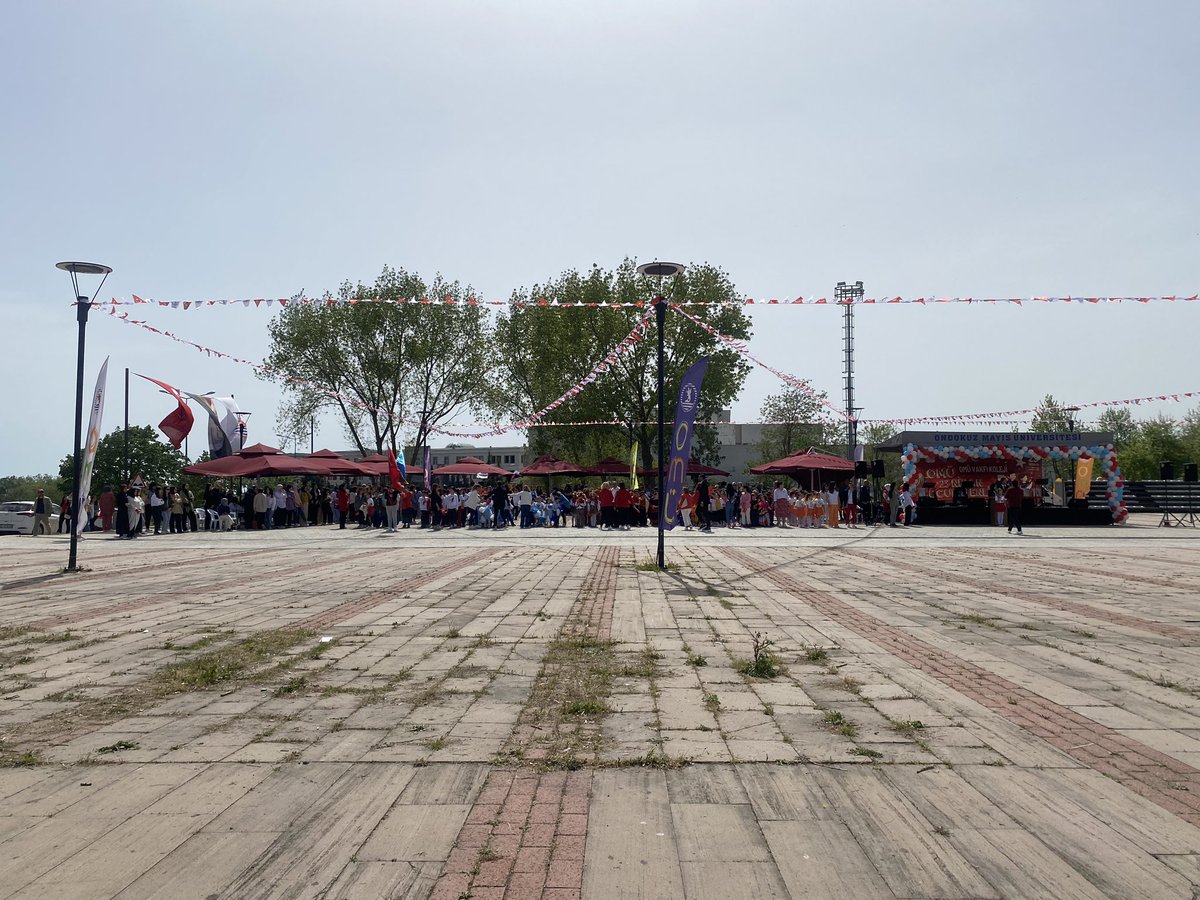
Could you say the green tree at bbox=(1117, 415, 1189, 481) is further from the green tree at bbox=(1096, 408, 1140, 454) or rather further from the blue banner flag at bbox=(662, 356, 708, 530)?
the blue banner flag at bbox=(662, 356, 708, 530)

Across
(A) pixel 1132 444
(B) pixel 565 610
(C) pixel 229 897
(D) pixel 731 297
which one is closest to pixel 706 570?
(B) pixel 565 610

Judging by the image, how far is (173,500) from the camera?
27891 mm

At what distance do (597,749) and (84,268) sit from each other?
11689 mm

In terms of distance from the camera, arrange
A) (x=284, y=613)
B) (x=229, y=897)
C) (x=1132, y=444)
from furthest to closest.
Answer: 1. (x=1132, y=444)
2. (x=284, y=613)
3. (x=229, y=897)

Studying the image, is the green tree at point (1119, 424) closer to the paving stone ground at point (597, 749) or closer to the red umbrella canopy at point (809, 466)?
the red umbrella canopy at point (809, 466)

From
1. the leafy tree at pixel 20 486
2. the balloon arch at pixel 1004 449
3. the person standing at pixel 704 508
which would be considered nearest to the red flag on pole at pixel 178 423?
the person standing at pixel 704 508

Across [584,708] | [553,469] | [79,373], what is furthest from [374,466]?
[584,708]

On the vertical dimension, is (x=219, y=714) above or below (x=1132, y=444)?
below

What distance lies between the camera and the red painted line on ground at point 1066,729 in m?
3.92

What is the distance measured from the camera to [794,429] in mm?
62125

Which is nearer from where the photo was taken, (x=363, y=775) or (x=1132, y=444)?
(x=363, y=775)

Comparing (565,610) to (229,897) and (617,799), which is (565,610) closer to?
(617,799)

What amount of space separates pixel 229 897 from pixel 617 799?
5.00 feet

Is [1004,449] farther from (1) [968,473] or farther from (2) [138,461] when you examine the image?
(2) [138,461]
